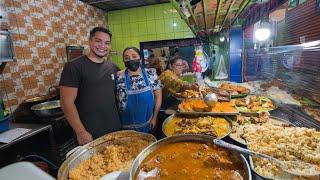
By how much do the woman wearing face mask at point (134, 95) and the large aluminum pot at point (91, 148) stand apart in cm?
99

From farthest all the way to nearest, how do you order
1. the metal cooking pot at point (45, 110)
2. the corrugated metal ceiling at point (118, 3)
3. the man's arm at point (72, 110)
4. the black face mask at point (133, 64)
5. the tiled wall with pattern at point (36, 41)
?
the corrugated metal ceiling at point (118, 3) < the tiled wall with pattern at point (36, 41) < the metal cooking pot at point (45, 110) < the black face mask at point (133, 64) < the man's arm at point (72, 110)

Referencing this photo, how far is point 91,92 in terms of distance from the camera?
8.32ft

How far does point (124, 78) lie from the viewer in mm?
2668

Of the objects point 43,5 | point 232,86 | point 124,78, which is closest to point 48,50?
point 43,5

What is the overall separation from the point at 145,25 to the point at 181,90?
159 inches

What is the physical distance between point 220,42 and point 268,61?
8.26 ft

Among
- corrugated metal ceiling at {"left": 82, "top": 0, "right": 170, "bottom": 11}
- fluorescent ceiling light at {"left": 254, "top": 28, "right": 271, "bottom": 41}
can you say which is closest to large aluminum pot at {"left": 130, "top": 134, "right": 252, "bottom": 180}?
fluorescent ceiling light at {"left": 254, "top": 28, "right": 271, "bottom": 41}

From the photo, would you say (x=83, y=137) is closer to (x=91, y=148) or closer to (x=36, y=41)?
(x=91, y=148)

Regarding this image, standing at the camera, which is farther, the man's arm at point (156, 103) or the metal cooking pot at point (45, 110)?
the metal cooking pot at point (45, 110)

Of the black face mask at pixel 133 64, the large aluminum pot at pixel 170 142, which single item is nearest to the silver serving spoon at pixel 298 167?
the large aluminum pot at pixel 170 142

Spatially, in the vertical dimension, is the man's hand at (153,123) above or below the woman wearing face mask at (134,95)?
below

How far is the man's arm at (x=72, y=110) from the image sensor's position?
2387mm

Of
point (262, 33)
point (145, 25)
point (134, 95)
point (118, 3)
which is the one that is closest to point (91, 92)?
point (134, 95)

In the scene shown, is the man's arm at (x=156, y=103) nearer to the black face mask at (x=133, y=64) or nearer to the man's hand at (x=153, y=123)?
the man's hand at (x=153, y=123)
